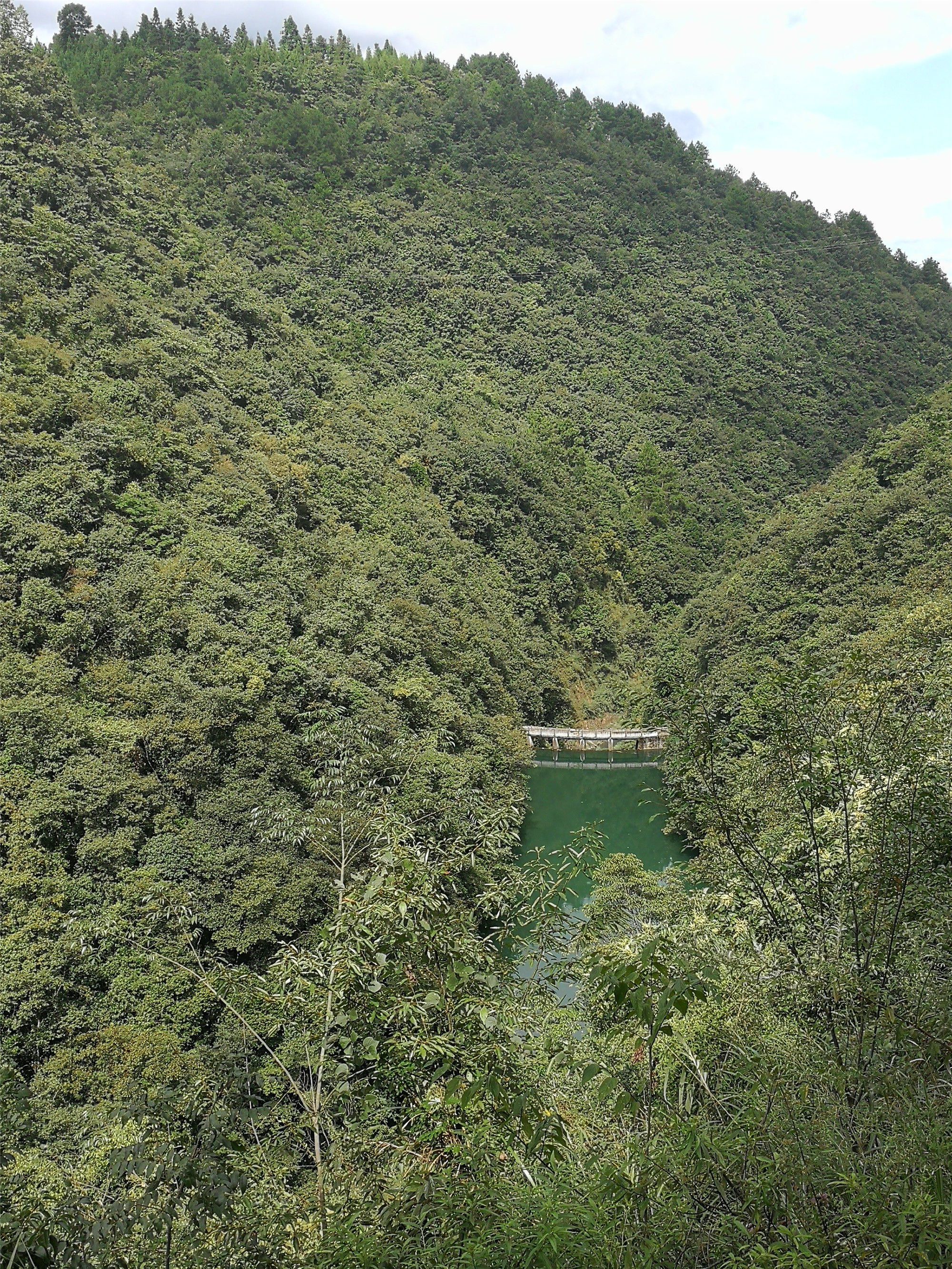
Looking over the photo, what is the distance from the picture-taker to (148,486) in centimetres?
1781

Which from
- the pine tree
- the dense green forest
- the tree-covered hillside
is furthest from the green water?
the pine tree

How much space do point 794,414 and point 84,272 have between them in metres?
38.6

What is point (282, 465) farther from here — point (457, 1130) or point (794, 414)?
point (794, 414)

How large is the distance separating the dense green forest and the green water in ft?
4.78

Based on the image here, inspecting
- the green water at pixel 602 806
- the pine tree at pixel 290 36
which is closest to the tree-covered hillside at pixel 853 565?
the green water at pixel 602 806

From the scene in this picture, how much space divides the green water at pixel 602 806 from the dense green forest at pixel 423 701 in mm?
1456

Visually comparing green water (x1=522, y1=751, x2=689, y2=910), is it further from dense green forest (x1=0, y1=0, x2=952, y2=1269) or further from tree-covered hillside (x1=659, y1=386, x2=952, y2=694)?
tree-covered hillside (x1=659, y1=386, x2=952, y2=694)

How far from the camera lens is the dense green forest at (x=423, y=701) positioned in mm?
2613

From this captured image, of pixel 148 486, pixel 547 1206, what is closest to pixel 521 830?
pixel 148 486

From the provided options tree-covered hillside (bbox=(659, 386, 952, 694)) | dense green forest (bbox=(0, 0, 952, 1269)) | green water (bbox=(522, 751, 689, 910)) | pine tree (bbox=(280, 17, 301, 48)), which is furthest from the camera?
pine tree (bbox=(280, 17, 301, 48))

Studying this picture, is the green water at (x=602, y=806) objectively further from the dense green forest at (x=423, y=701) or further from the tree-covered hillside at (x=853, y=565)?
the tree-covered hillside at (x=853, y=565)

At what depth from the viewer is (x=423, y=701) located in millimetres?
19375

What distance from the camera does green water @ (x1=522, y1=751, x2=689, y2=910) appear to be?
70.2 feet

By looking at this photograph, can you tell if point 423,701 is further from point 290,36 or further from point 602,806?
point 290,36
